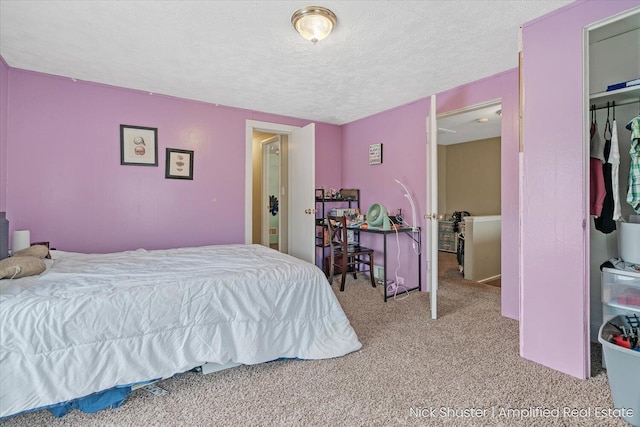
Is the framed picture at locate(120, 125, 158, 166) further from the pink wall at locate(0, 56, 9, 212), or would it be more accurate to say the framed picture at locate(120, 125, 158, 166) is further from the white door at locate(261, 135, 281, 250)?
the white door at locate(261, 135, 281, 250)

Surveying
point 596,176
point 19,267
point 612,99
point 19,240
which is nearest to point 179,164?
point 19,240

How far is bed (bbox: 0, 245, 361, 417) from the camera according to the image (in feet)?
4.72

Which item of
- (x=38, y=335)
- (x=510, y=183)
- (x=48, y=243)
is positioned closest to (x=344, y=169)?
(x=510, y=183)

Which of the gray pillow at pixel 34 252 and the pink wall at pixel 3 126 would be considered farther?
the pink wall at pixel 3 126

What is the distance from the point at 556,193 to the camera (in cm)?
195

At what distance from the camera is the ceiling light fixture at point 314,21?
188cm

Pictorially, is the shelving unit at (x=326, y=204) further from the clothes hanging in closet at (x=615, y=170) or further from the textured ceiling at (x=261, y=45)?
the clothes hanging in closet at (x=615, y=170)

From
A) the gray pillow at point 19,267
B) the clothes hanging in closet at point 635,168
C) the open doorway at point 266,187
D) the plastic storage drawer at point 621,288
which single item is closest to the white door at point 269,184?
the open doorway at point 266,187

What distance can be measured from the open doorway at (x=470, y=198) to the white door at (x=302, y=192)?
1.75 metres

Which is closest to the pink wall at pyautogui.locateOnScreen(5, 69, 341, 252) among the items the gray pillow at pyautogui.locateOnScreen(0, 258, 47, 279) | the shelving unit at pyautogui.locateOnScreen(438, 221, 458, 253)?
the gray pillow at pyautogui.locateOnScreen(0, 258, 47, 279)

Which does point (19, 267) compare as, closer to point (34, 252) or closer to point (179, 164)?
point (34, 252)

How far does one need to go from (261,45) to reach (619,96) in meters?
2.39

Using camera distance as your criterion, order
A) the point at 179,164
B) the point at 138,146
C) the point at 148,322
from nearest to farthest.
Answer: the point at 148,322 < the point at 138,146 < the point at 179,164

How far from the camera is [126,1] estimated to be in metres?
1.81
